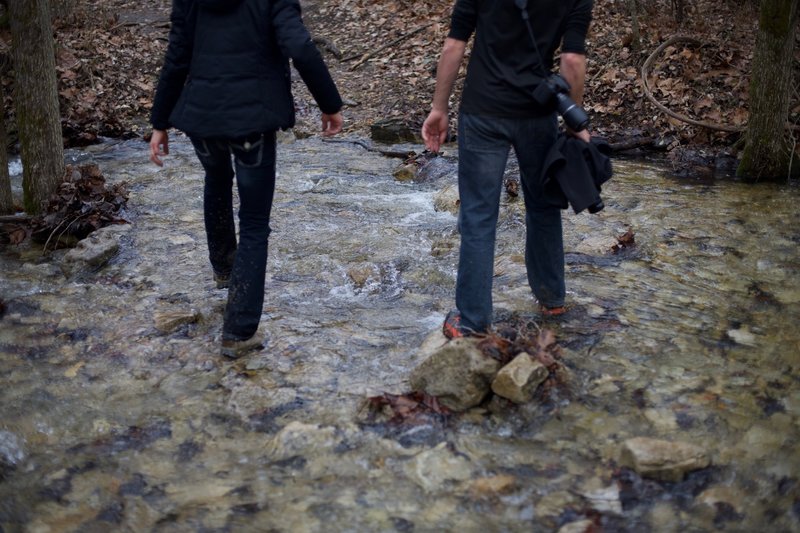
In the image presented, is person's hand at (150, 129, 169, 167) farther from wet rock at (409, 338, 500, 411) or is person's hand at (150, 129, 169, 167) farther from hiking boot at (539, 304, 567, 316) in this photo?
hiking boot at (539, 304, 567, 316)

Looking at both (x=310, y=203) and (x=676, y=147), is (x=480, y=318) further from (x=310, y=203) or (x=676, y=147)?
(x=676, y=147)

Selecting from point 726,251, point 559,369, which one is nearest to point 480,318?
point 559,369

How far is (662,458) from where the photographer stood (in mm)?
3012

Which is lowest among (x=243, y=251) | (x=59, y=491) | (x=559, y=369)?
(x=59, y=491)

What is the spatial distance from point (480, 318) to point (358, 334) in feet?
3.04

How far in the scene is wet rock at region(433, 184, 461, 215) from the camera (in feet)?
24.3

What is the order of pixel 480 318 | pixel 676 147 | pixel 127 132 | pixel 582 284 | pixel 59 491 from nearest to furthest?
pixel 59 491 < pixel 480 318 < pixel 582 284 < pixel 676 147 < pixel 127 132

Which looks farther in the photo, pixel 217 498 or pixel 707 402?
pixel 707 402

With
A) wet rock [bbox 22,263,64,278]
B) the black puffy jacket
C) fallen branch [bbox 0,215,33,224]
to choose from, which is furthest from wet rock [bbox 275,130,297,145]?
the black puffy jacket

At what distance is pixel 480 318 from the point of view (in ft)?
13.1

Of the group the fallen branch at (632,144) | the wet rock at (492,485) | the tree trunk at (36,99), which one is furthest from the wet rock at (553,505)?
the fallen branch at (632,144)

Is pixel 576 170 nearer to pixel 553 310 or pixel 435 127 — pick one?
pixel 435 127

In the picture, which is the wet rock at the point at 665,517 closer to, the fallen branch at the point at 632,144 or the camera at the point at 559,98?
the camera at the point at 559,98

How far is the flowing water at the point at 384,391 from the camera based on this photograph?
117 inches
